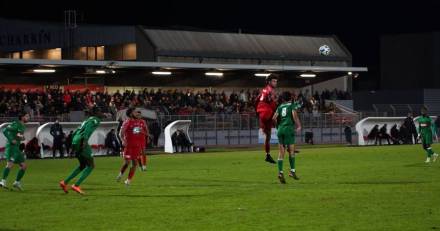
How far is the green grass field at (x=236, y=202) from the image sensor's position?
1502 cm

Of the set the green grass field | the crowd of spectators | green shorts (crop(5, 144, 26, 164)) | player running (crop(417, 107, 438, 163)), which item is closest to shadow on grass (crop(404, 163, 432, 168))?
player running (crop(417, 107, 438, 163))

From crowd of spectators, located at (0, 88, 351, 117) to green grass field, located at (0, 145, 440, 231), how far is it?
2297 cm

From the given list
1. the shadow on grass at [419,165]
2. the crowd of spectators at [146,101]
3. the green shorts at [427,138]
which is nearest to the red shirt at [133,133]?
the shadow on grass at [419,165]

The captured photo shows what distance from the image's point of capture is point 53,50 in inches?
2837

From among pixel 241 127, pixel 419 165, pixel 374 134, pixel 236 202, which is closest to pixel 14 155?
pixel 236 202

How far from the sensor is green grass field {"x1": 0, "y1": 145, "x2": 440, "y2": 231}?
15016 millimetres

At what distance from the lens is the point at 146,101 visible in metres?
56.4

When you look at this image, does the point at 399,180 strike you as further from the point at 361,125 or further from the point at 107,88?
the point at 107,88

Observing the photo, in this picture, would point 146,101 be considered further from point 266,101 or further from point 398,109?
point 266,101

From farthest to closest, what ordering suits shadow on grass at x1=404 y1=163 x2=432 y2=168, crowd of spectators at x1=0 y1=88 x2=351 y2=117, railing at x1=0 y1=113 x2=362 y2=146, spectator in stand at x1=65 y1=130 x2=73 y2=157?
railing at x1=0 y1=113 x2=362 y2=146
crowd of spectators at x1=0 y1=88 x2=351 y2=117
spectator in stand at x1=65 y1=130 x2=73 y2=157
shadow on grass at x1=404 y1=163 x2=432 y2=168

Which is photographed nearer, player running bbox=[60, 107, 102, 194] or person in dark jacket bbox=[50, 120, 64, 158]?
player running bbox=[60, 107, 102, 194]

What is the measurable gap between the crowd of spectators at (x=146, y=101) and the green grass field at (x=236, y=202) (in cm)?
2297

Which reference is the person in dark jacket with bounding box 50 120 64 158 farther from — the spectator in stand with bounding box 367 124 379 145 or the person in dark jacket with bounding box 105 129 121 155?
the spectator in stand with bounding box 367 124 379 145

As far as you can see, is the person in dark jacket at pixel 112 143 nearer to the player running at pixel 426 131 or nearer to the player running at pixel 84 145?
the player running at pixel 426 131
